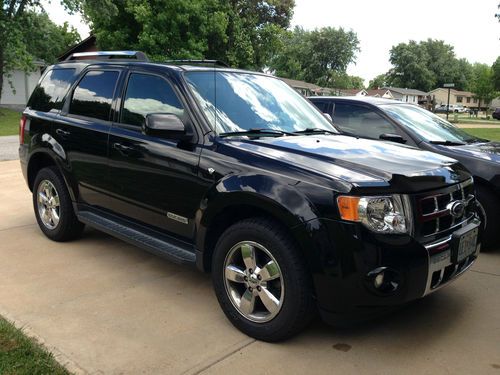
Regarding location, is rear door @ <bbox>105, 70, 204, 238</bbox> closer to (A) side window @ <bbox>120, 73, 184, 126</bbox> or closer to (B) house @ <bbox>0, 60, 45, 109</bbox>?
(A) side window @ <bbox>120, 73, 184, 126</bbox>

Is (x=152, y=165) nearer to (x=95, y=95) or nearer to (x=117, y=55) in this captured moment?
(x=95, y=95)

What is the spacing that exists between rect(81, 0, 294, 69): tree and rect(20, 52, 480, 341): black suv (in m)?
20.2

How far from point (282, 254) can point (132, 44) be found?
24.9 m

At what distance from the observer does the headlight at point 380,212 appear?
283 centimetres

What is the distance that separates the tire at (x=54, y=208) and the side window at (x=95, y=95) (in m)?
0.76

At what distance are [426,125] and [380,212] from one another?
3661 mm

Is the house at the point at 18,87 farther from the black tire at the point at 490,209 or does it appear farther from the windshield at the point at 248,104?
the black tire at the point at 490,209

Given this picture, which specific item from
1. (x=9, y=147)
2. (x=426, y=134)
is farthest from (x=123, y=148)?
(x=9, y=147)

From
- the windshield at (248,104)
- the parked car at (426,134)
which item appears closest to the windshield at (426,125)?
the parked car at (426,134)

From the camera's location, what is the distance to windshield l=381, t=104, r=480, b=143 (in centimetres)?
585

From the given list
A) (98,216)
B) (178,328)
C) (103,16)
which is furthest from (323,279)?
(103,16)

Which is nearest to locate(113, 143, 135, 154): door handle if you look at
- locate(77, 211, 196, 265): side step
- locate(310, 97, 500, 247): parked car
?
locate(77, 211, 196, 265): side step

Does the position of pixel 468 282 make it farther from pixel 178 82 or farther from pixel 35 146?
pixel 35 146

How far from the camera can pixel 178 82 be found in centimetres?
389
